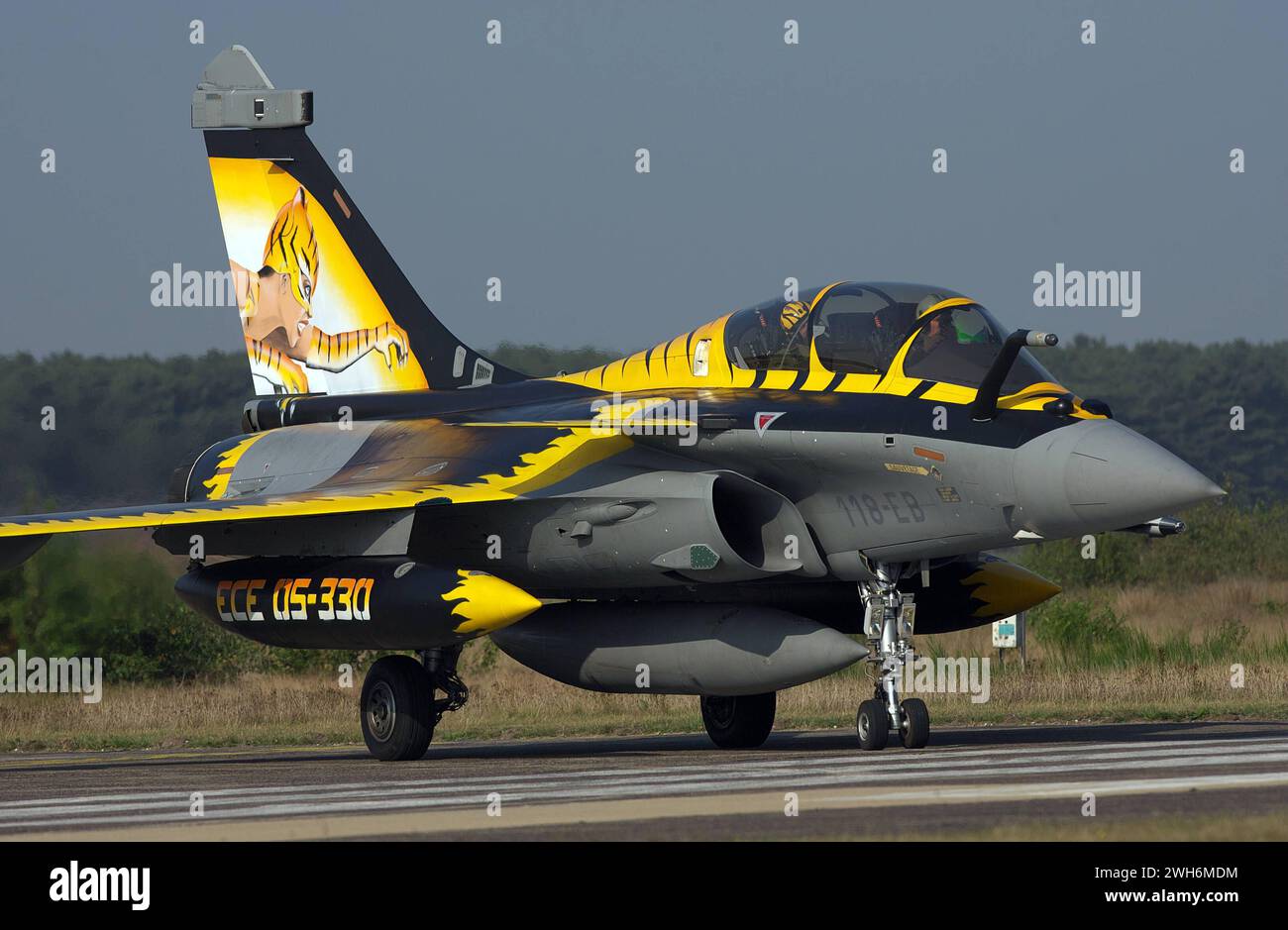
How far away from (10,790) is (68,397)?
14.7 meters

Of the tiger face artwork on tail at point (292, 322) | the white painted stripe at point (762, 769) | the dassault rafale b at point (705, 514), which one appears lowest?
→ the white painted stripe at point (762, 769)

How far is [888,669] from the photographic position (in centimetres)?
1284

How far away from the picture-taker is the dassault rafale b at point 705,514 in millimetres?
12562

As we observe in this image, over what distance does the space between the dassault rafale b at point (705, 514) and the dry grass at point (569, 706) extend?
10.5 feet

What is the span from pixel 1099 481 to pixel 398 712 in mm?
5800

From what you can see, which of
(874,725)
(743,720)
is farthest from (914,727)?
(743,720)

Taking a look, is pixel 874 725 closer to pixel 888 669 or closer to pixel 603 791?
pixel 888 669

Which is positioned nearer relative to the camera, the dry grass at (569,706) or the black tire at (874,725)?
the black tire at (874,725)

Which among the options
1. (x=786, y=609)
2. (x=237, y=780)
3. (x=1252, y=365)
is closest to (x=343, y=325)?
(x=786, y=609)

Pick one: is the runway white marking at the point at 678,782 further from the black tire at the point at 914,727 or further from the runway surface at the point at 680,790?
the black tire at the point at 914,727

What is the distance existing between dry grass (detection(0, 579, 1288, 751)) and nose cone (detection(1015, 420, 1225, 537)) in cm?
504

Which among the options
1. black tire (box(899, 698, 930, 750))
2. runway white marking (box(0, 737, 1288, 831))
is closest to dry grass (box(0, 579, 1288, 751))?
black tire (box(899, 698, 930, 750))

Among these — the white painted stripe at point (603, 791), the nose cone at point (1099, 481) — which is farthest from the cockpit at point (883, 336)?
the white painted stripe at point (603, 791)

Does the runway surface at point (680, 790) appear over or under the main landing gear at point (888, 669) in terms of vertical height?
under
